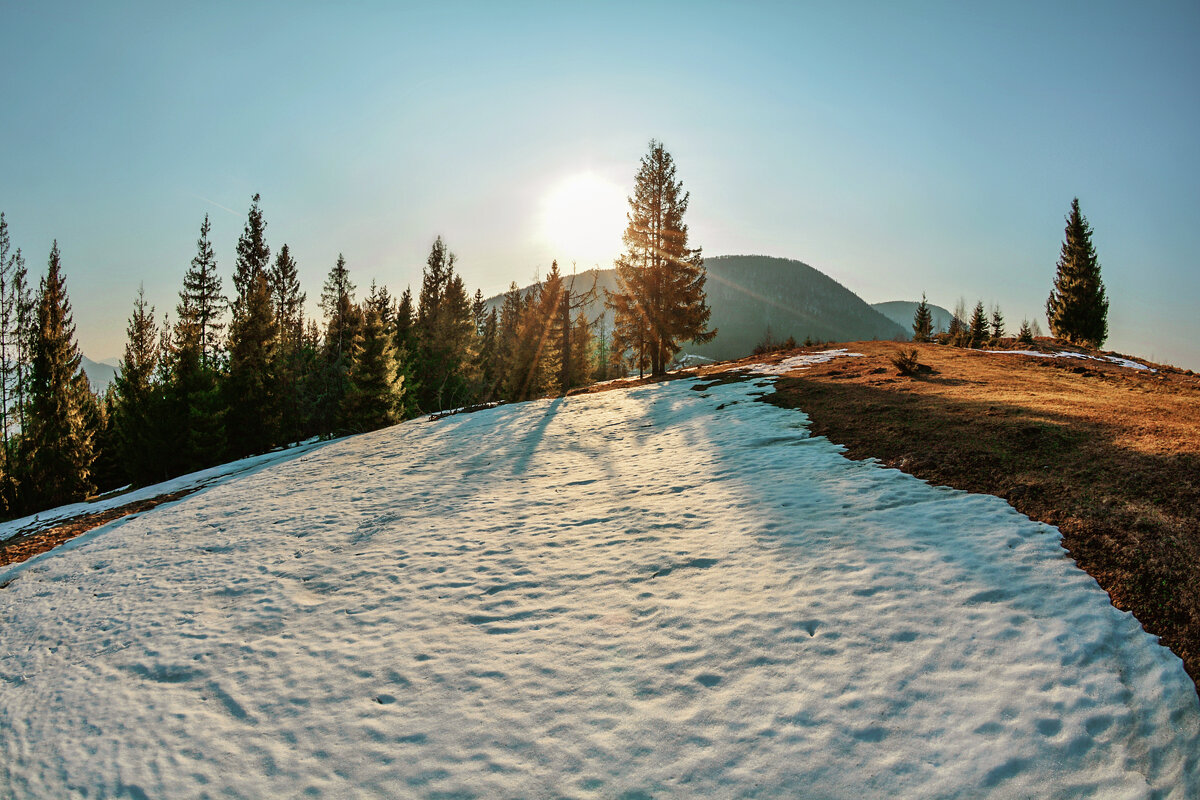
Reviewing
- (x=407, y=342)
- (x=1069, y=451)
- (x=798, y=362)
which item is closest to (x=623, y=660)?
(x=1069, y=451)

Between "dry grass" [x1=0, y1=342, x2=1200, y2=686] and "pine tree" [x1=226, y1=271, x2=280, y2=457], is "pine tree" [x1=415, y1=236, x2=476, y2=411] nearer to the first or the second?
"pine tree" [x1=226, y1=271, x2=280, y2=457]

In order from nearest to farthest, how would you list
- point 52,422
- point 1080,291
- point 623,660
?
1. point 623,660
2. point 52,422
3. point 1080,291

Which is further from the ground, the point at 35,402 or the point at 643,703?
the point at 35,402

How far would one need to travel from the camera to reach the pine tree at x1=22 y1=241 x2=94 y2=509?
2381cm

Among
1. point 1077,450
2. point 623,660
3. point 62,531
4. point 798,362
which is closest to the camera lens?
point 623,660

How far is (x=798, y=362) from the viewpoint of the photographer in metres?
19.9

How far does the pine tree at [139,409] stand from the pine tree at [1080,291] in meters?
54.4

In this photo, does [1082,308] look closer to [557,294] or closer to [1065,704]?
[557,294]

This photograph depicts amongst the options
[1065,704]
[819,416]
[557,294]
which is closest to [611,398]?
[819,416]

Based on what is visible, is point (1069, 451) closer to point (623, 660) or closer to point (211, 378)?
point (623, 660)

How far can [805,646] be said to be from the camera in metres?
4.14

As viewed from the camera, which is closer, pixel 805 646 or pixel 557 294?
pixel 805 646

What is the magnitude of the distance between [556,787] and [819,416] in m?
9.83

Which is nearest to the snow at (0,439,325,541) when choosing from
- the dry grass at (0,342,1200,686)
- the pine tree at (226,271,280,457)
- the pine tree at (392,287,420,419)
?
the dry grass at (0,342,1200,686)
